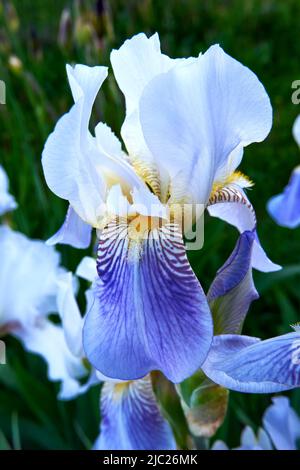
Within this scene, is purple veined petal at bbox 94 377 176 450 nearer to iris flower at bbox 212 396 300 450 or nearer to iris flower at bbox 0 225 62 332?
iris flower at bbox 212 396 300 450

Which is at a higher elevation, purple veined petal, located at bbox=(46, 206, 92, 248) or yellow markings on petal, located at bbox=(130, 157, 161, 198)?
yellow markings on petal, located at bbox=(130, 157, 161, 198)

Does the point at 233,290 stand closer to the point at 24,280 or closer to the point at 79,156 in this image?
the point at 79,156

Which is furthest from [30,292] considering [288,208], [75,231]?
[75,231]

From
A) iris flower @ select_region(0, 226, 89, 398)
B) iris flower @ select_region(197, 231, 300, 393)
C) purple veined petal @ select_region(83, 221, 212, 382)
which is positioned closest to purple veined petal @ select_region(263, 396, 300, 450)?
iris flower @ select_region(197, 231, 300, 393)

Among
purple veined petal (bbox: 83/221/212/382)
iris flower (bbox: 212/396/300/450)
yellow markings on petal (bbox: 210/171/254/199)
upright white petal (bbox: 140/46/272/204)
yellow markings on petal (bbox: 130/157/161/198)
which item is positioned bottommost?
iris flower (bbox: 212/396/300/450)

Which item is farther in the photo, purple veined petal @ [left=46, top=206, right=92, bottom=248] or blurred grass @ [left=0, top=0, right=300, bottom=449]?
blurred grass @ [left=0, top=0, right=300, bottom=449]

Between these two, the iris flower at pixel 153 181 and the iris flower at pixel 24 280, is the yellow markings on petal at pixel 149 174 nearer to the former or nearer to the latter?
the iris flower at pixel 153 181

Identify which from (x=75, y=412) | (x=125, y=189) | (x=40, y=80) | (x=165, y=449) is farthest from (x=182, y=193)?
(x=40, y=80)
